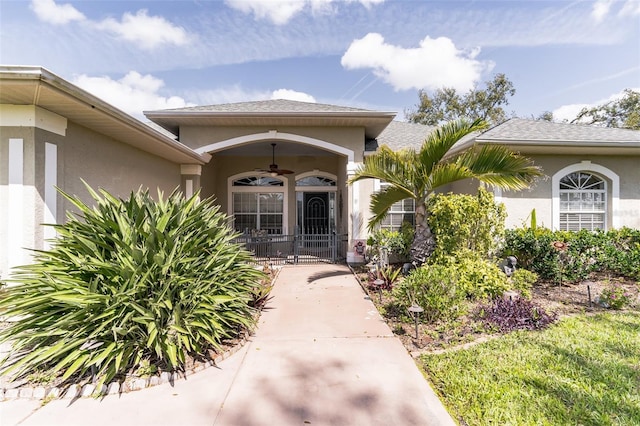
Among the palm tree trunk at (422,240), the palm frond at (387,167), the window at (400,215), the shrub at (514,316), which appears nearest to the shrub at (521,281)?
the shrub at (514,316)

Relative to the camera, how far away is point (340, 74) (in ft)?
39.5

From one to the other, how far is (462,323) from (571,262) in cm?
444

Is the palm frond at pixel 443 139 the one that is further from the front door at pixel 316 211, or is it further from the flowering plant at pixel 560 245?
the front door at pixel 316 211

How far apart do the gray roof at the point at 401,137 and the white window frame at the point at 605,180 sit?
162 inches

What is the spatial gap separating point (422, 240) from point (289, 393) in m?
4.93

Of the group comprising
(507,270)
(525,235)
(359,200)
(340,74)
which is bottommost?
(507,270)

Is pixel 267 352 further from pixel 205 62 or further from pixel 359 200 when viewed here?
pixel 205 62

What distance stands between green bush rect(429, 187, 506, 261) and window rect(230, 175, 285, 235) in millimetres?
7464

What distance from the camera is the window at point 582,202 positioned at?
8.12 metres

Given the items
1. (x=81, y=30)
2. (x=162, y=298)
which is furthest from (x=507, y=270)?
(x=81, y=30)

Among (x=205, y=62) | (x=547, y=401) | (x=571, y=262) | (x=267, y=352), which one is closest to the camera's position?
(x=547, y=401)

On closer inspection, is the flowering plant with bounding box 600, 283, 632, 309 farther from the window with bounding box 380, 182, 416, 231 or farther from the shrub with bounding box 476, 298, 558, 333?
the window with bounding box 380, 182, 416, 231

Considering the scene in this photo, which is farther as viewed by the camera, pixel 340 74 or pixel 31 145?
pixel 340 74

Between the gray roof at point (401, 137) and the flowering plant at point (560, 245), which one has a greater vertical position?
the gray roof at point (401, 137)
